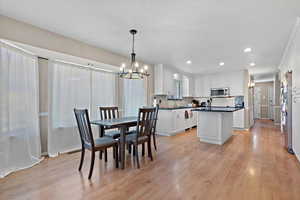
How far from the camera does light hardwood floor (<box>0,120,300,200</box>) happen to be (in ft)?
6.20

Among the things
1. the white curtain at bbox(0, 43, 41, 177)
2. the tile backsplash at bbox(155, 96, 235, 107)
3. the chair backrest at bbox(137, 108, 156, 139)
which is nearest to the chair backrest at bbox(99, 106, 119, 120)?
the chair backrest at bbox(137, 108, 156, 139)

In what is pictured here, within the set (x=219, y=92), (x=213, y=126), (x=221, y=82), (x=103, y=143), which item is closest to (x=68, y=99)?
(x=103, y=143)

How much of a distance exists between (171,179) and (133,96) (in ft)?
9.65

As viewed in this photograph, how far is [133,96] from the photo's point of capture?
4.79m

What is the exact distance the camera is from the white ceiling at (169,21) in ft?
6.91

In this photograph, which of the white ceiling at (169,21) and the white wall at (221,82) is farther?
the white wall at (221,82)

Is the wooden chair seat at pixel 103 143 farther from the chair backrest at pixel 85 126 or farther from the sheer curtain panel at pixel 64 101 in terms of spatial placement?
the sheer curtain panel at pixel 64 101

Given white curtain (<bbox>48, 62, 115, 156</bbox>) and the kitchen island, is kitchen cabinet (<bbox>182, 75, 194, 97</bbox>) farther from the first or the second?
white curtain (<bbox>48, 62, 115, 156</bbox>)

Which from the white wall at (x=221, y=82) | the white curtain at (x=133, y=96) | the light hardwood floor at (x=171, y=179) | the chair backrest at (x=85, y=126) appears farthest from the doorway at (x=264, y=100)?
the chair backrest at (x=85, y=126)

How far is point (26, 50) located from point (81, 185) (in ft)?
7.99

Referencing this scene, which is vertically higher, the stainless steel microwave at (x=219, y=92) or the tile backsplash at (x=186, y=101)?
the stainless steel microwave at (x=219, y=92)

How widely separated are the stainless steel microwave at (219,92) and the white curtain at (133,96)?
11.4 ft

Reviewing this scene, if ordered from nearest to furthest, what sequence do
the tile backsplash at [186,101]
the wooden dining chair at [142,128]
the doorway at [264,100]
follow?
Result: the wooden dining chair at [142,128] < the tile backsplash at [186,101] < the doorway at [264,100]

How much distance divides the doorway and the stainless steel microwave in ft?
15.9
